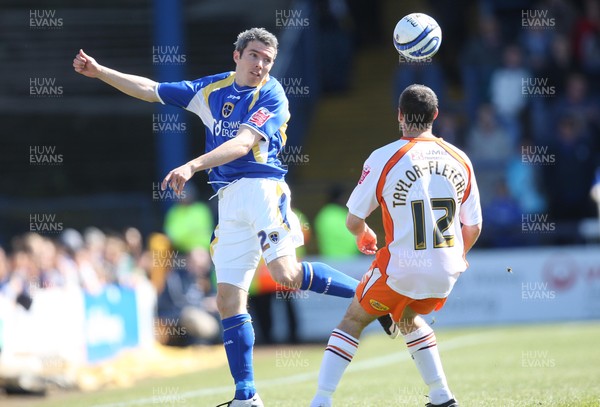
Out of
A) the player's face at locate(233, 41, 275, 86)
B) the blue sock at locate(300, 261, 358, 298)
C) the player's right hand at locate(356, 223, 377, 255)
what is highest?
the player's face at locate(233, 41, 275, 86)

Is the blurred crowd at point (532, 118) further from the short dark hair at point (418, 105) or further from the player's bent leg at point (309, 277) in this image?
the short dark hair at point (418, 105)

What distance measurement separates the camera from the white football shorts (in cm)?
773

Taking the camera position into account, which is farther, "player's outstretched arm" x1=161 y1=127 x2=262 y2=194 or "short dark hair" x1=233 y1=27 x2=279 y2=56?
"short dark hair" x1=233 y1=27 x2=279 y2=56

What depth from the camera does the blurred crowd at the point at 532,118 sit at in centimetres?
1836

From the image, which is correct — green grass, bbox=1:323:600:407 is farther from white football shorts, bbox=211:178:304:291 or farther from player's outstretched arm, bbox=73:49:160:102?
player's outstretched arm, bbox=73:49:160:102

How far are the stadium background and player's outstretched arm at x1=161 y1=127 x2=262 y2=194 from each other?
1013 cm

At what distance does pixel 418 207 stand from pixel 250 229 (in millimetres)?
1437

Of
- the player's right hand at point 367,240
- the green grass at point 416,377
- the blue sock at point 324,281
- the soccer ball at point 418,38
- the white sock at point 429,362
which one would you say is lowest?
the green grass at point 416,377

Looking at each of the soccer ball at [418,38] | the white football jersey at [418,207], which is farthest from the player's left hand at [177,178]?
the soccer ball at [418,38]

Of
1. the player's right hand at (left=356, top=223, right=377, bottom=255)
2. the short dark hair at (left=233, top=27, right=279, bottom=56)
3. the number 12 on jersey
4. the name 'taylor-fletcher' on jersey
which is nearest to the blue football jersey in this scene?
the short dark hair at (left=233, top=27, right=279, bottom=56)

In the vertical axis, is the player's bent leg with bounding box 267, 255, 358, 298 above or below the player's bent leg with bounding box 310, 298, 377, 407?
above

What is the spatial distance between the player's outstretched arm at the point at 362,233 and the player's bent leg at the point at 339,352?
41cm

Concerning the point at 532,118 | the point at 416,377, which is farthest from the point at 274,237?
the point at 532,118

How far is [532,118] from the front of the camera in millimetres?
19812
